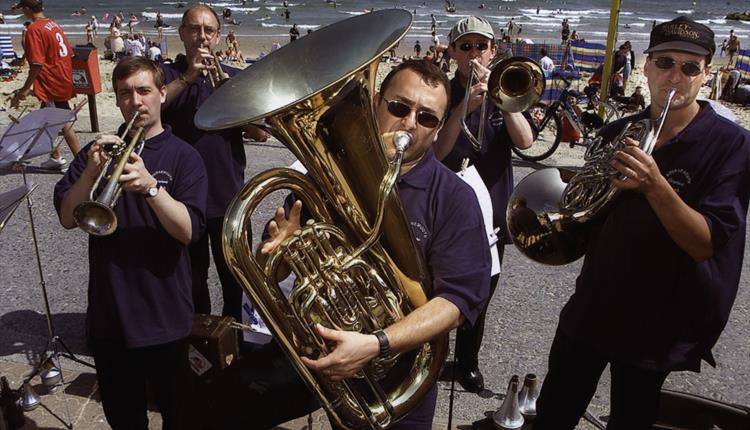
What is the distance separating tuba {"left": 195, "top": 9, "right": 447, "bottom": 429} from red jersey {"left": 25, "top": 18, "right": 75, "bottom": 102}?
6727mm

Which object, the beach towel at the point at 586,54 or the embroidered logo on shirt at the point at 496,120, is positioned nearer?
the embroidered logo on shirt at the point at 496,120

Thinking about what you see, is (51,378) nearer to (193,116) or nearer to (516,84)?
(193,116)

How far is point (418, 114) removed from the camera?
2180 mm

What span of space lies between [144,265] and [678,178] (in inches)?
85.0

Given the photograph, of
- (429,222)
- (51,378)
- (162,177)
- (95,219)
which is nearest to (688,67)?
(429,222)

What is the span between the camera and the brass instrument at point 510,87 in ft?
10.9

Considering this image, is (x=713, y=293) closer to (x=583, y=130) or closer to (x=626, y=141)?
(x=626, y=141)

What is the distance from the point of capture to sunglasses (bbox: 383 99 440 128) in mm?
2176

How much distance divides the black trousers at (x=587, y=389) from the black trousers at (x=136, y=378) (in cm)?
163

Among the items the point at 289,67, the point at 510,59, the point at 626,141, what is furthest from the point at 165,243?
the point at 510,59

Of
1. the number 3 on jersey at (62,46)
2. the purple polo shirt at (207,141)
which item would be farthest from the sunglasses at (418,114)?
the number 3 on jersey at (62,46)

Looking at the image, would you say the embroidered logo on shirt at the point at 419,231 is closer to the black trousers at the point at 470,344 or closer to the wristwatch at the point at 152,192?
the wristwatch at the point at 152,192

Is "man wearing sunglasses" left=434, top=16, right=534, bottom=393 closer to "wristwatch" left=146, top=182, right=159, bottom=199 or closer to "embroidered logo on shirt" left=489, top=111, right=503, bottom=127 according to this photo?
"embroidered logo on shirt" left=489, top=111, right=503, bottom=127

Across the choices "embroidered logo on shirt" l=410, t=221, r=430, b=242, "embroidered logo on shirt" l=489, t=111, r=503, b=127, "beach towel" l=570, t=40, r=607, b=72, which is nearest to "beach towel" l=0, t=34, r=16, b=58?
"beach towel" l=570, t=40, r=607, b=72
